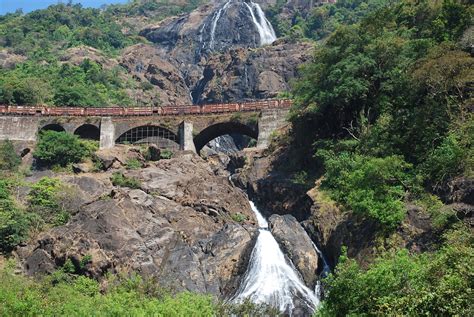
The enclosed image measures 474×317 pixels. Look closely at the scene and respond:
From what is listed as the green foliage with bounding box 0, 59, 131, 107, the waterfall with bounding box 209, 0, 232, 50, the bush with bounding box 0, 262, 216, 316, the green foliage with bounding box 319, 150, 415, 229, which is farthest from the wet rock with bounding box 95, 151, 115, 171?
the waterfall with bounding box 209, 0, 232, 50

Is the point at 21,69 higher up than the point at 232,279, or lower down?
higher up

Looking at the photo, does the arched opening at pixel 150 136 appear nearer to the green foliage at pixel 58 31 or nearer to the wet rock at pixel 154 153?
the wet rock at pixel 154 153

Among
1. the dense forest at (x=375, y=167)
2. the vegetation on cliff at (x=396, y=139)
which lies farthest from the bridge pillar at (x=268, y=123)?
the vegetation on cliff at (x=396, y=139)

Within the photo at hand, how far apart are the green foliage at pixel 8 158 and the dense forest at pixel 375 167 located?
9 cm

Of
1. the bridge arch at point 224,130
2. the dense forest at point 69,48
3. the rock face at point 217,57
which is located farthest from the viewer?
the rock face at point 217,57

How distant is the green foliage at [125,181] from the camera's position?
36406 millimetres

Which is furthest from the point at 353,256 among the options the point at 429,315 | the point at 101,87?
the point at 101,87

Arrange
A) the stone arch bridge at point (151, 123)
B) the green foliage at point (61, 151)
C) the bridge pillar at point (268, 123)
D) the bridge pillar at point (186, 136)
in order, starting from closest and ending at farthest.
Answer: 1. the green foliage at point (61, 151)
2. the bridge pillar at point (268, 123)
3. the bridge pillar at point (186, 136)
4. the stone arch bridge at point (151, 123)

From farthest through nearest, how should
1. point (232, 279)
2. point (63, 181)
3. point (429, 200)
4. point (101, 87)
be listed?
point (101, 87)
point (63, 181)
point (232, 279)
point (429, 200)

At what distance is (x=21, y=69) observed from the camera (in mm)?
80875

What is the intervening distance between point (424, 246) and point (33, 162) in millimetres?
32729

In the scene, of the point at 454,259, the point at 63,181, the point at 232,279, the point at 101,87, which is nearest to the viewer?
the point at 454,259

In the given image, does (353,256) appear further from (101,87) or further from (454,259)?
(101,87)

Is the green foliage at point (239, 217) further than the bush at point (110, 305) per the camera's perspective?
Yes
